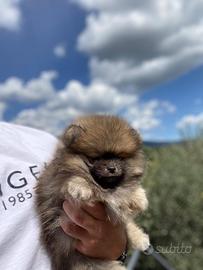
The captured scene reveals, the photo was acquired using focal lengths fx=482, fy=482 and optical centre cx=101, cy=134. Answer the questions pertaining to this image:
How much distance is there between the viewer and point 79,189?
236 centimetres

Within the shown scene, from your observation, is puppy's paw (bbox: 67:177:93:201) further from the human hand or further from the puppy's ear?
the puppy's ear

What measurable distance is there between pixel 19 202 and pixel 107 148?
0.58 metres

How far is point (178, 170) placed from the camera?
7.93 meters

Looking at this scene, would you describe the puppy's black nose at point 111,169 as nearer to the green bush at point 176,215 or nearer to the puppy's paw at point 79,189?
the puppy's paw at point 79,189

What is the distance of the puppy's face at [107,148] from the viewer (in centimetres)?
240

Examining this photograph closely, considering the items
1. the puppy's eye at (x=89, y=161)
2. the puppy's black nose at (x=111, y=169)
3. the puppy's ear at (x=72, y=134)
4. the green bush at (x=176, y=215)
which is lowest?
the green bush at (x=176, y=215)

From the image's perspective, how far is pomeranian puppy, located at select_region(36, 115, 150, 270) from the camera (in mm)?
2398

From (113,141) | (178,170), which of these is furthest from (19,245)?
(178,170)

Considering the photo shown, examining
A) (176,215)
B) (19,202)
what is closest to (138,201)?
(19,202)

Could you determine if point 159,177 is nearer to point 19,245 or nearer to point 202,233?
point 202,233

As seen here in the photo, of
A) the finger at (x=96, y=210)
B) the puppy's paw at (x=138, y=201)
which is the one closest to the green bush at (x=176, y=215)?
the puppy's paw at (x=138, y=201)

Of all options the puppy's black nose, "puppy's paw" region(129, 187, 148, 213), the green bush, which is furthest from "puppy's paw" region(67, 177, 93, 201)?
the green bush

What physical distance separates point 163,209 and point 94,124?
508 cm

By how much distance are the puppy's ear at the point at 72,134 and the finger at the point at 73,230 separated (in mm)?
400
